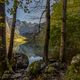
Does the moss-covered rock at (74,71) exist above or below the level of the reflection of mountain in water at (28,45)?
above

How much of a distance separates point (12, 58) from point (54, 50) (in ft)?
7.55

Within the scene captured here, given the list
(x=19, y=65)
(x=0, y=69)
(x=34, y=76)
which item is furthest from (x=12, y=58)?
(x=34, y=76)

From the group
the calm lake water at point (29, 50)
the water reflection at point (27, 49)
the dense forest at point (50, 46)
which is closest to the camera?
the dense forest at point (50, 46)

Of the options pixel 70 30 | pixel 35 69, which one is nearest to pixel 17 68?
pixel 70 30

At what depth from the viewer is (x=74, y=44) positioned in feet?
44.0

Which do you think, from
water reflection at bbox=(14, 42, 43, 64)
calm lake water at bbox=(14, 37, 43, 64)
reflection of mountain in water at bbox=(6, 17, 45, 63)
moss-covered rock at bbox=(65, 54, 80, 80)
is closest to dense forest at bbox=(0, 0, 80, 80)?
moss-covered rock at bbox=(65, 54, 80, 80)

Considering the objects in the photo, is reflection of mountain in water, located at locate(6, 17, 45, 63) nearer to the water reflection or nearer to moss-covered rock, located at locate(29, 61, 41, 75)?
the water reflection

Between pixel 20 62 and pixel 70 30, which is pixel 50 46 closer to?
pixel 70 30

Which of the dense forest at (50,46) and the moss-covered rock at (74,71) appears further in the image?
the dense forest at (50,46)

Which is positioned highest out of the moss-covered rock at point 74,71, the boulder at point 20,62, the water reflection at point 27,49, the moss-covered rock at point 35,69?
the moss-covered rock at point 74,71

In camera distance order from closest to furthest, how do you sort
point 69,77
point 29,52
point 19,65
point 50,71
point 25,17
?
1. point 69,77
2. point 50,71
3. point 19,65
4. point 29,52
5. point 25,17

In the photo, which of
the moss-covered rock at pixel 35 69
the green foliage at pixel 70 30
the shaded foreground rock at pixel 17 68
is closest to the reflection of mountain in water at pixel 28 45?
the shaded foreground rock at pixel 17 68

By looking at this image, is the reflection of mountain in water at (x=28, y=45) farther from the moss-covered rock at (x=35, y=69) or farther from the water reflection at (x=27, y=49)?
the moss-covered rock at (x=35, y=69)

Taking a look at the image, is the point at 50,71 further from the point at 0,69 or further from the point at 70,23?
the point at 70,23
